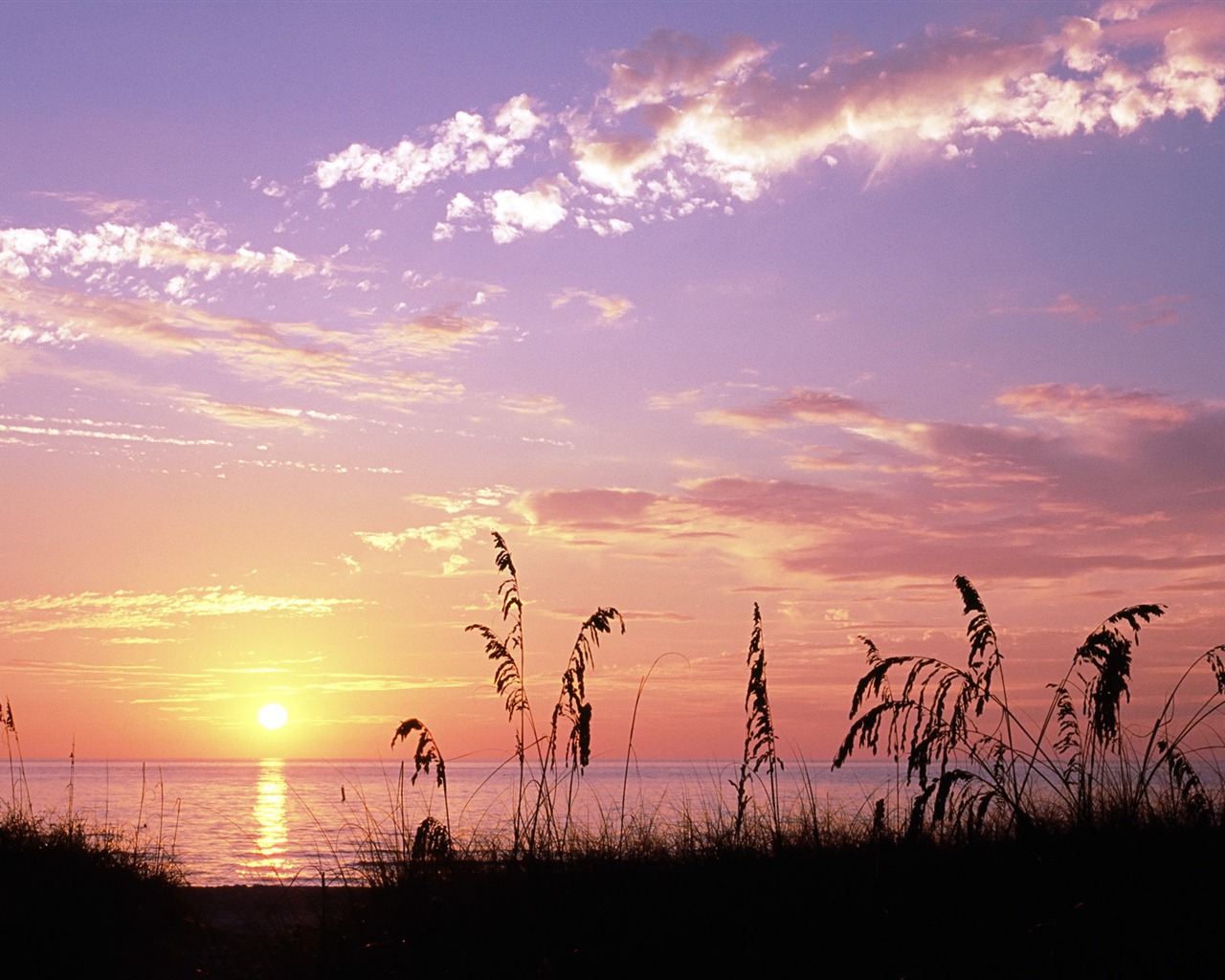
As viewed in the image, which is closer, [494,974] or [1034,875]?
[494,974]

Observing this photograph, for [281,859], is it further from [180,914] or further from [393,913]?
[393,913]

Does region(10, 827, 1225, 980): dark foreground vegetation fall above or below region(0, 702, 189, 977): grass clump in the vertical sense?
above

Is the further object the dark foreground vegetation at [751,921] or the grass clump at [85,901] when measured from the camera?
the grass clump at [85,901]

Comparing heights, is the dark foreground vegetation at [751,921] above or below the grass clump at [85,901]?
above

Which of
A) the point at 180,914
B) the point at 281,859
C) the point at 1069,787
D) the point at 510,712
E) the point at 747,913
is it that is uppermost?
the point at 510,712

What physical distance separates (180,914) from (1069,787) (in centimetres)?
817

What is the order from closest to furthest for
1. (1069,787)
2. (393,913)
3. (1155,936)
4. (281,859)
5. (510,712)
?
(1155,936)
(393,913)
(1069,787)
(510,712)
(281,859)

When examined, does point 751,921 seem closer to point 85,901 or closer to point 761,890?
point 761,890

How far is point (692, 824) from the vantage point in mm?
10289

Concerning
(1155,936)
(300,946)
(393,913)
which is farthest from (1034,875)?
(300,946)

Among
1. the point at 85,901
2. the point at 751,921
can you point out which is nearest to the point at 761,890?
the point at 751,921

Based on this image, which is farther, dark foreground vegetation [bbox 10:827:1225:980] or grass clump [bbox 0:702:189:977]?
grass clump [bbox 0:702:189:977]

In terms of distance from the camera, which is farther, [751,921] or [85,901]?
[85,901]

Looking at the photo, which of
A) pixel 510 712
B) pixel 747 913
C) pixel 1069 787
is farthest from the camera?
pixel 510 712
